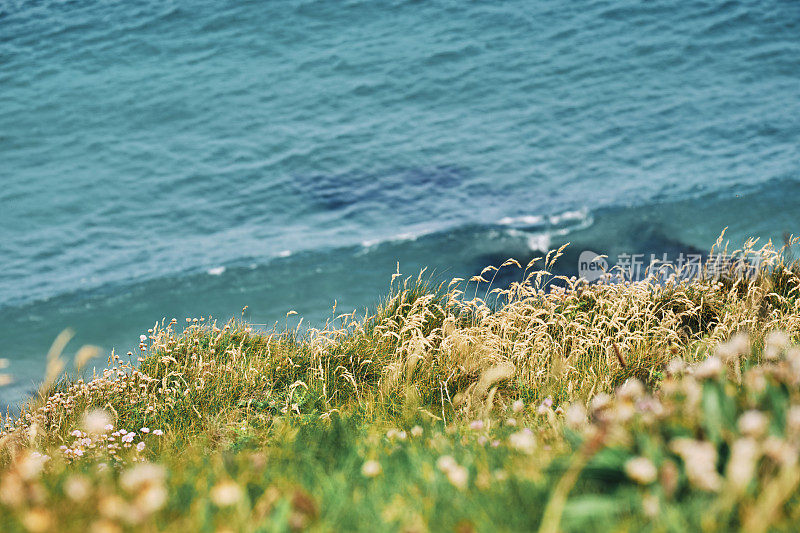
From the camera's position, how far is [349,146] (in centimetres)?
1501

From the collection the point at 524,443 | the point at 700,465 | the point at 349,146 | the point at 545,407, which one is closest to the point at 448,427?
the point at 545,407

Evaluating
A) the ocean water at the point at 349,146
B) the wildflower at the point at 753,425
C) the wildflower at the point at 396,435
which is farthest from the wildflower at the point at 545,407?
the ocean water at the point at 349,146

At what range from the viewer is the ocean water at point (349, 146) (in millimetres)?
11195

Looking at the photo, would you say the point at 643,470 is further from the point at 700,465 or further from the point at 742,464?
the point at 742,464

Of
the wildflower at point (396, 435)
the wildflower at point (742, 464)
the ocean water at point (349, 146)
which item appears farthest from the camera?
the ocean water at point (349, 146)

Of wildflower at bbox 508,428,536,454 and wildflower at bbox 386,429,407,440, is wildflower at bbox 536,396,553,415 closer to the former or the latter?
wildflower at bbox 508,428,536,454

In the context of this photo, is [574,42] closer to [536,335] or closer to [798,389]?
[536,335]

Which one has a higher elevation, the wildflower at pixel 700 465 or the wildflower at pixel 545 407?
the wildflower at pixel 700 465

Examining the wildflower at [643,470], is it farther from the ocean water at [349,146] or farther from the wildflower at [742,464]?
the ocean water at [349,146]

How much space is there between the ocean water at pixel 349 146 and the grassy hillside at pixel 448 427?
4158 millimetres

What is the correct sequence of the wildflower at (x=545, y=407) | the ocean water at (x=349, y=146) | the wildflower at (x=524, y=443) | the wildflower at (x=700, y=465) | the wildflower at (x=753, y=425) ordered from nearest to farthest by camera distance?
1. the wildflower at (x=700, y=465)
2. the wildflower at (x=753, y=425)
3. the wildflower at (x=524, y=443)
4. the wildflower at (x=545, y=407)
5. the ocean water at (x=349, y=146)

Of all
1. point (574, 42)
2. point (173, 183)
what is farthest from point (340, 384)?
point (574, 42)

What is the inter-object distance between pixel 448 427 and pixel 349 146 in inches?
457

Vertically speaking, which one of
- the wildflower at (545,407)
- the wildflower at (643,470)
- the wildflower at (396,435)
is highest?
the wildflower at (643,470)
